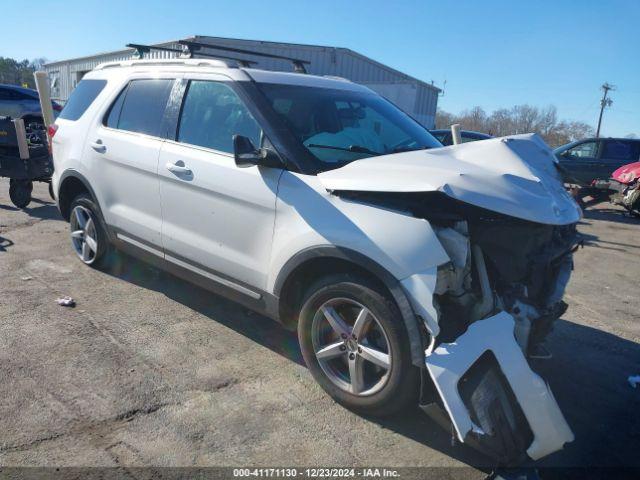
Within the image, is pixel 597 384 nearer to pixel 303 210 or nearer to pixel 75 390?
pixel 303 210

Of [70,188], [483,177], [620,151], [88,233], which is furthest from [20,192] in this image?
[620,151]

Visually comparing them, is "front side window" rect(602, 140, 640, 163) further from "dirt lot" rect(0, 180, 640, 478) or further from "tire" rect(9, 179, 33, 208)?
"tire" rect(9, 179, 33, 208)

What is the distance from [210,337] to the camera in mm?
3828

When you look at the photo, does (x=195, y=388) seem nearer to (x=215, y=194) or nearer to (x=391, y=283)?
(x=215, y=194)

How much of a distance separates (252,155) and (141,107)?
1704mm

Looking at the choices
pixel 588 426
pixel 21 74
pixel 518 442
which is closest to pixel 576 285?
pixel 588 426

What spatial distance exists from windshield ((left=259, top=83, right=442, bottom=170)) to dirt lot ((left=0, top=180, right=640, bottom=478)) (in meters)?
1.54

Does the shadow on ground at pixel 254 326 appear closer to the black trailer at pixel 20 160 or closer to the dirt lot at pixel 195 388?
the dirt lot at pixel 195 388

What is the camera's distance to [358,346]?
2857mm

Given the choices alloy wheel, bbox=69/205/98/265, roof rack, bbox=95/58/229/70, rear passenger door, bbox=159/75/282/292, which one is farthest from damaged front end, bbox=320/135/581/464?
alloy wheel, bbox=69/205/98/265

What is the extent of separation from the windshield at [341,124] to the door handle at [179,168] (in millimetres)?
805

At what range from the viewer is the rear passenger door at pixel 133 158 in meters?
3.99

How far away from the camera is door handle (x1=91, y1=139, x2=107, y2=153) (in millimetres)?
4398

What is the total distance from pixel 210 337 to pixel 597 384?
2854mm
